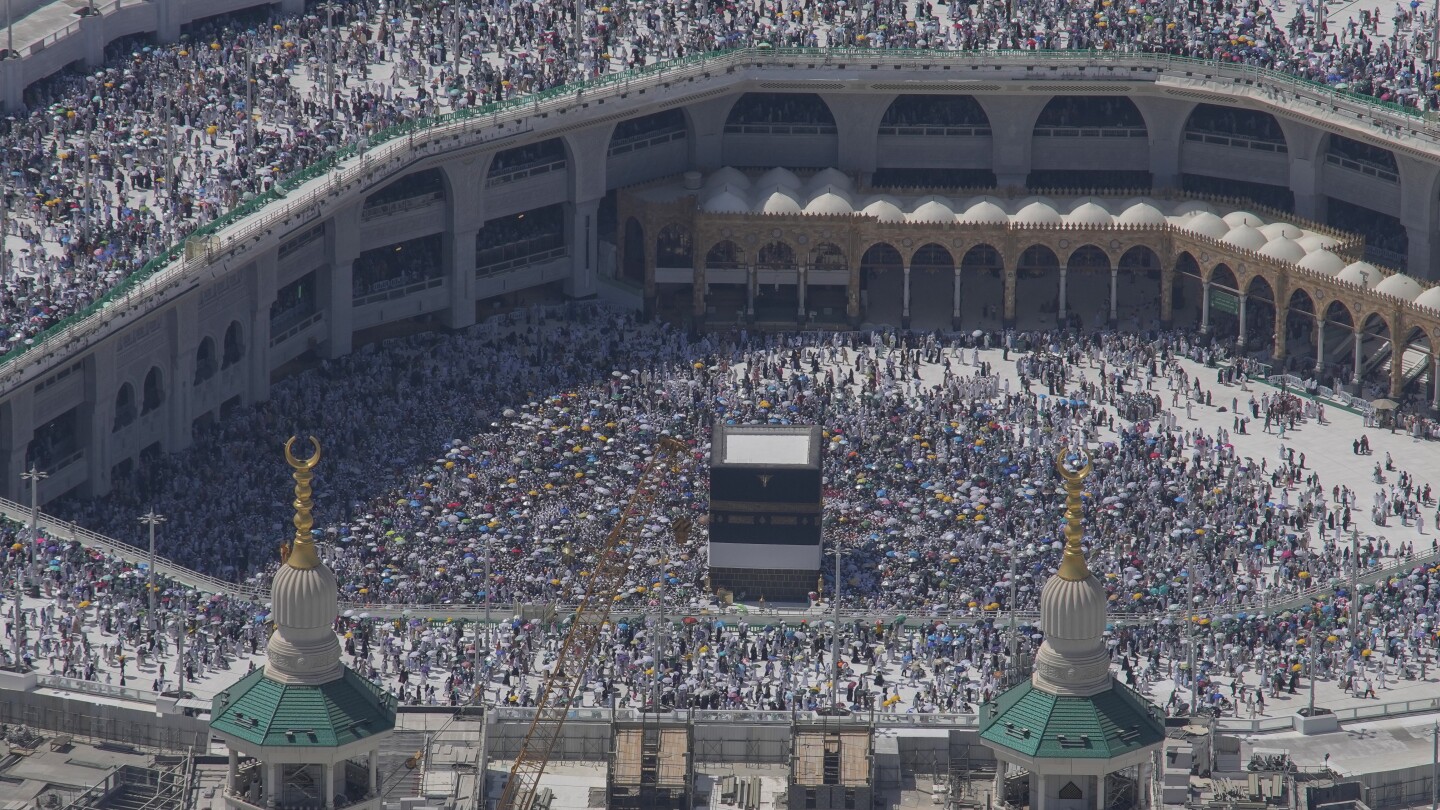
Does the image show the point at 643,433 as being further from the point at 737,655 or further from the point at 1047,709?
the point at 1047,709

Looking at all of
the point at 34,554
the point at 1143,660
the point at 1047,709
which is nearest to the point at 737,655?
the point at 1143,660

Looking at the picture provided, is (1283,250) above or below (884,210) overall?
below

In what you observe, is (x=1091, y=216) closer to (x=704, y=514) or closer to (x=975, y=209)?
(x=975, y=209)

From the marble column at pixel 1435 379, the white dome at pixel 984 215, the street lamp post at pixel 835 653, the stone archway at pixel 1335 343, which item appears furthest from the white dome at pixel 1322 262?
the street lamp post at pixel 835 653

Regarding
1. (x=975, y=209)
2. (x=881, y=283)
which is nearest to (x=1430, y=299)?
(x=975, y=209)

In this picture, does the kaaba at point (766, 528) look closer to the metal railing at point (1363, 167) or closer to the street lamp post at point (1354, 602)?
the street lamp post at point (1354, 602)

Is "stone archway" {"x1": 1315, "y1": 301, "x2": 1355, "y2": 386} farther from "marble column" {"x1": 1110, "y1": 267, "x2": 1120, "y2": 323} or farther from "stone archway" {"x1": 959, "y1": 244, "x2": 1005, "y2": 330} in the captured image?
"stone archway" {"x1": 959, "y1": 244, "x2": 1005, "y2": 330}

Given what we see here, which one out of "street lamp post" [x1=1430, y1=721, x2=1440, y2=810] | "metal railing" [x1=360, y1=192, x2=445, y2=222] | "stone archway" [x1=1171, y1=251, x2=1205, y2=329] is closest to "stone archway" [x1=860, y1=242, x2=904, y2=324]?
"stone archway" [x1=1171, y1=251, x2=1205, y2=329]
